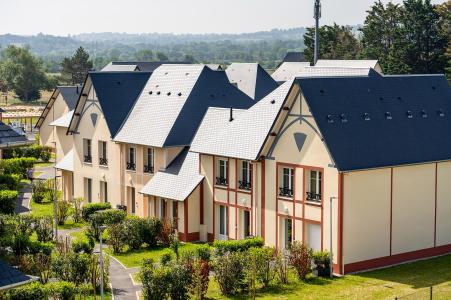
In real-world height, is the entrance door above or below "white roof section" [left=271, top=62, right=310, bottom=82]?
below

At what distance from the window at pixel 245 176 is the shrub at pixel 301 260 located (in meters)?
6.30

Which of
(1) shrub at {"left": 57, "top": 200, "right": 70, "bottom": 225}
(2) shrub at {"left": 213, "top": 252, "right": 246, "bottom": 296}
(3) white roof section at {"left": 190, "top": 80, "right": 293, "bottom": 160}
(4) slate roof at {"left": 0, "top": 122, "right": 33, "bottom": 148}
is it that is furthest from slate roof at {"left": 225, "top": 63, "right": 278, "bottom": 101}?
(4) slate roof at {"left": 0, "top": 122, "right": 33, "bottom": 148}

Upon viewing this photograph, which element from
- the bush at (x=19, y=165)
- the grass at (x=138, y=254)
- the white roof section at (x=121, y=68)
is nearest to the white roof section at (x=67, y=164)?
the bush at (x=19, y=165)

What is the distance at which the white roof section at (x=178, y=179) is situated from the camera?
44844mm

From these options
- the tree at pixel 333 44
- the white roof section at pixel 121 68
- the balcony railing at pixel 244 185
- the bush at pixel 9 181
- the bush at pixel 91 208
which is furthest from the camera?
the tree at pixel 333 44

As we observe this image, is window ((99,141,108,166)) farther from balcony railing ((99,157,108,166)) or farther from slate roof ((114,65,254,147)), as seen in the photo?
slate roof ((114,65,254,147))

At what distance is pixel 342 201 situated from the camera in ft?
121

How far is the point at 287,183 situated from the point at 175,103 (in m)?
12.6

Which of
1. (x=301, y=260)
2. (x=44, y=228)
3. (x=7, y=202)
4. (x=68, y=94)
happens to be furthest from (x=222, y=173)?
(x=68, y=94)

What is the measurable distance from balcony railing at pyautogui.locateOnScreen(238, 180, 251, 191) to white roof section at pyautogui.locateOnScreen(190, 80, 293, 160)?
5.25ft

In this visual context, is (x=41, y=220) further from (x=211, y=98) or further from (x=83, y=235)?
(x=211, y=98)

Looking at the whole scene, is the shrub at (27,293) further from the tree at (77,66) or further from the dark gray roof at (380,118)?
the tree at (77,66)

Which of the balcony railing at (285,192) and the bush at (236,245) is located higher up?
the balcony railing at (285,192)

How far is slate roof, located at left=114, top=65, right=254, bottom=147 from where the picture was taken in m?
48.7
